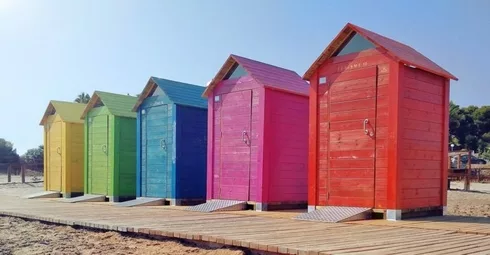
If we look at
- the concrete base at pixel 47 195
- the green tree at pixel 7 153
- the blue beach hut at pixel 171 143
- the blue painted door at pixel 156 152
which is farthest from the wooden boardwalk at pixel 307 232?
the green tree at pixel 7 153

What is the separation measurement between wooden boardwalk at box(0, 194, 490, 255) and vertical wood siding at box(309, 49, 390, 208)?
898mm

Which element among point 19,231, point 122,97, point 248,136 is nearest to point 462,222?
point 248,136

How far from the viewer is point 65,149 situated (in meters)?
17.4

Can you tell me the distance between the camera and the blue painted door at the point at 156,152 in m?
13.4

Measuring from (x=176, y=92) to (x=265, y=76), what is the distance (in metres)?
3.39

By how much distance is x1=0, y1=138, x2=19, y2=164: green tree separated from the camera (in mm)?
46156

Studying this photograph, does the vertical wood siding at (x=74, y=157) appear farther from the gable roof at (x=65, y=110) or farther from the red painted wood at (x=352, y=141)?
the red painted wood at (x=352, y=141)

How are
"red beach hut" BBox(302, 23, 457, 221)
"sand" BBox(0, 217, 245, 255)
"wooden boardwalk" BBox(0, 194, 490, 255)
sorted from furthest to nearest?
"red beach hut" BBox(302, 23, 457, 221)
"sand" BBox(0, 217, 245, 255)
"wooden boardwalk" BBox(0, 194, 490, 255)

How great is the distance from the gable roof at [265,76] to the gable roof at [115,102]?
4.11 metres

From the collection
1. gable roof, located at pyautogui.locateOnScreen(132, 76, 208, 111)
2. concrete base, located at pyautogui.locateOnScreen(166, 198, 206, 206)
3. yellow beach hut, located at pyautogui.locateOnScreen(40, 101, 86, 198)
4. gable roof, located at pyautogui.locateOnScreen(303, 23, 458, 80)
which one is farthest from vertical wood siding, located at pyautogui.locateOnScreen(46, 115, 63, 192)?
gable roof, located at pyautogui.locateOnScreen(303, 23, 458, 80)

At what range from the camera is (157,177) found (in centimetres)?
1371

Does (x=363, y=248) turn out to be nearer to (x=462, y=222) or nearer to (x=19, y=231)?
(x=462, y=222)

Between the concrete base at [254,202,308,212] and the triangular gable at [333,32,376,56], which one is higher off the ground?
the triangular gable at [333,32,376,56]

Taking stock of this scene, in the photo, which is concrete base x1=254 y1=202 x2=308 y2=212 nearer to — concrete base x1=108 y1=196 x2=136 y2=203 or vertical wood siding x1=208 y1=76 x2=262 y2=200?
vertical wood siding x1=208 y1=76 x2=262 y2=200
